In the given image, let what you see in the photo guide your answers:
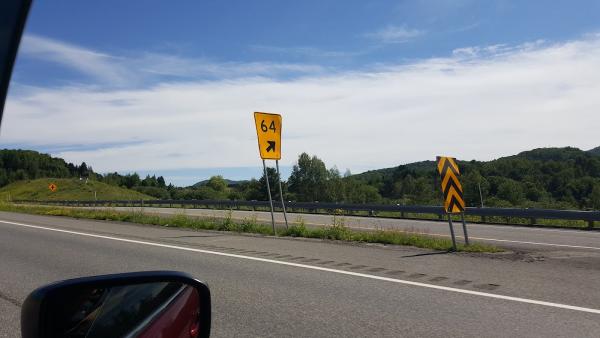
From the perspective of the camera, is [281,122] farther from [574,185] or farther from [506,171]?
[506,171]

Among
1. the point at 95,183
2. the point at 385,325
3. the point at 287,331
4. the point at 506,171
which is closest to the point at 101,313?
the point at 287,331

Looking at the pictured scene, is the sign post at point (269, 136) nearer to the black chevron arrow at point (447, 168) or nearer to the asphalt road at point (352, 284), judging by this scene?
the asphalt road at point (352, 284)

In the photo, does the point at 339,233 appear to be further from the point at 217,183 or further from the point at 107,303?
the point at 217,183

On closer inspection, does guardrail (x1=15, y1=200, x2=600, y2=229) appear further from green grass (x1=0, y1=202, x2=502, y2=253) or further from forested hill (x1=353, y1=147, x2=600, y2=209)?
forested hill (x1=353, y1=147, x2=600, y2=209)

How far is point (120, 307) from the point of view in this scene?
2.04m

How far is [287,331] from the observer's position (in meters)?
5.35

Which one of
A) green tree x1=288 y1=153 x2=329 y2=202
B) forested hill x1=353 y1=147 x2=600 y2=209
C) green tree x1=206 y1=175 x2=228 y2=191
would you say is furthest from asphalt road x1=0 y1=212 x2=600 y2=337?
green tree x1=206 y1=175 x2=228 y2=191

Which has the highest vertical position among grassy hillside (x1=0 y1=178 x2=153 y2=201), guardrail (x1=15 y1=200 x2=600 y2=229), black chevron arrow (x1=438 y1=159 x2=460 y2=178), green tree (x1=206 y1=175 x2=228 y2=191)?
green tree (x1=206 y1=175 x2=228 y2=191)

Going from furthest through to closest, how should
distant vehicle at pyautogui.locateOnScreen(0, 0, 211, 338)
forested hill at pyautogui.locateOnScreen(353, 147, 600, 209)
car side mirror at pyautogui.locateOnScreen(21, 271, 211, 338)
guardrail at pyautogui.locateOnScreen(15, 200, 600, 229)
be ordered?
forested hill at pyautogui.locateOnScreen(353, 147, 600, 209) → guardrail at pyautogui.locateOnScreen(15, 200, 600, 229) → car side mirror at pyautogui.locateOnScreen(21, 271, 211, 338) → distant vehicle at pyautogui.locateOnScreen(0, 0, 211, 338)

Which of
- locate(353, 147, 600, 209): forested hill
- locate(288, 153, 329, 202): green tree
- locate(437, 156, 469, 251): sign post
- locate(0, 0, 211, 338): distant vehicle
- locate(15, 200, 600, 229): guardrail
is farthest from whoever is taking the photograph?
locate(288, 153, 329, 202): green tree

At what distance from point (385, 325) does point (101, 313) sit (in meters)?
4.02

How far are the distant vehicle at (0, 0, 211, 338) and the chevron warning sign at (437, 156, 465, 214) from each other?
406 inches

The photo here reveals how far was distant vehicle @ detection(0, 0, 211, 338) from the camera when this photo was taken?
5.14 ft

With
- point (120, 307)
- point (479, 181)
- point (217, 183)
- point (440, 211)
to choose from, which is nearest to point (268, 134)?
point (440, 211)
